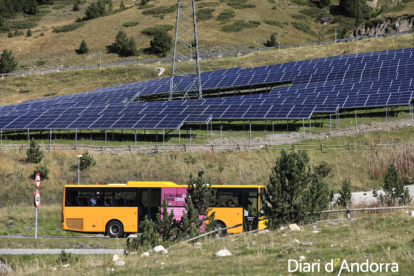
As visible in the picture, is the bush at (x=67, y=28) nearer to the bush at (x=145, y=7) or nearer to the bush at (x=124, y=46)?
the bush at (x=145, y=7)

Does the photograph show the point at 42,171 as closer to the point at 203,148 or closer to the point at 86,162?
the point at 86,162

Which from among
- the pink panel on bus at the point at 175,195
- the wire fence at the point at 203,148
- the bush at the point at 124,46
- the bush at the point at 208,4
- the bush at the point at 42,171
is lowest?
the pink panel on bus at the point at 175,195

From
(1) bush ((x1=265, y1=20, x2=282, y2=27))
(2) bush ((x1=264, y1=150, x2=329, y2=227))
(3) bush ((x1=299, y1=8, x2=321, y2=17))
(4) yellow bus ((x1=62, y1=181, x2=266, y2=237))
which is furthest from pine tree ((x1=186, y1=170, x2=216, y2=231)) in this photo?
(3) bush ((x1=299, y1=8, x2=321, y2=17))

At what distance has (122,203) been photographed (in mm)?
26109

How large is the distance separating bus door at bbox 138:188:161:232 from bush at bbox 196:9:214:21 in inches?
3950

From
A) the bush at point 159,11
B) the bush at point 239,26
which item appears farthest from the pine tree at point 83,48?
the bush at point 239,26

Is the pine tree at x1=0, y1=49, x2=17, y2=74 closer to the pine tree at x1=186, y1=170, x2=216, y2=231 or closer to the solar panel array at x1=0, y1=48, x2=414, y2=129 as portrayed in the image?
the solar panel array at x1=0, y1=48, x2=414, y2=129

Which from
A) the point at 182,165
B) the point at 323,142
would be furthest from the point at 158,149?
the point at 323,142

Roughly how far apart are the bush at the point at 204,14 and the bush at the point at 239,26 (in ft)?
26.7

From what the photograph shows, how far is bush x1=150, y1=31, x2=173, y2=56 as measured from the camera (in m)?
105

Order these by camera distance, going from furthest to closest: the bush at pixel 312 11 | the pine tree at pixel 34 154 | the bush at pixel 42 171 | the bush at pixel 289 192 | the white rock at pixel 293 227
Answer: the bush at pixel 312 11, the pine tree at pixel 34 154, the bush at pixel 42 171, the bush at pixel 289 192, the white rock at pixel 293 227

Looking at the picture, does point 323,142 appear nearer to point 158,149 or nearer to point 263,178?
point 263,178

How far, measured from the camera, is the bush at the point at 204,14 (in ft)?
399

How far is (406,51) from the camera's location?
225 feet
